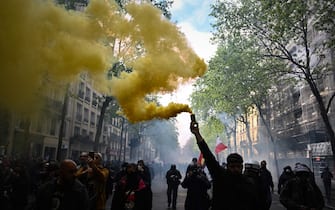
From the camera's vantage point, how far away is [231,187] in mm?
3312

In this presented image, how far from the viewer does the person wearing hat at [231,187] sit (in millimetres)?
3270

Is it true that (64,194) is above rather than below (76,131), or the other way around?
below

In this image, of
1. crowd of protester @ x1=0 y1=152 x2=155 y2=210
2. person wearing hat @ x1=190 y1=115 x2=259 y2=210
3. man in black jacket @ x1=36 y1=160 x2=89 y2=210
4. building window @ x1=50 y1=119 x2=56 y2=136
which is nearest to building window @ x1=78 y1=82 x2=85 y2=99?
building window @ x1=50 y1=119 x2=56 y2=136

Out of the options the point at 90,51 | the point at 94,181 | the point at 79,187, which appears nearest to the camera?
the point at 79,187

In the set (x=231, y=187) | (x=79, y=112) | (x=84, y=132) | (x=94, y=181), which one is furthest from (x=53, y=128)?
(x=231, y=187)

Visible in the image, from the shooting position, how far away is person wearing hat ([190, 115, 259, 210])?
3.27 meters

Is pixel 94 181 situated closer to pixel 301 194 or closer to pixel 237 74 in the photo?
pixel 301 194

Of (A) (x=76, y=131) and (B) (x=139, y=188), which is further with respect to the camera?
(A) (x=76, y=131)

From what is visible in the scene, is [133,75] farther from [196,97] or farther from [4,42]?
[196,97]

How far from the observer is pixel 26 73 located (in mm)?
7324

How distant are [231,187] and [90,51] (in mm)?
5526

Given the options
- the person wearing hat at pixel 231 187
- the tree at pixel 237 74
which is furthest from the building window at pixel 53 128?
the person wearing hat at pixel 231 187

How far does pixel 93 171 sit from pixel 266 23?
49.4ft

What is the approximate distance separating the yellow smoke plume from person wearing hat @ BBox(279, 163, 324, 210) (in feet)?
7.54
